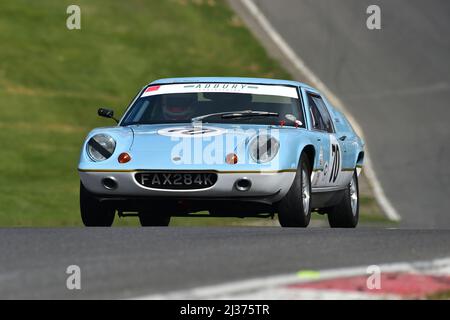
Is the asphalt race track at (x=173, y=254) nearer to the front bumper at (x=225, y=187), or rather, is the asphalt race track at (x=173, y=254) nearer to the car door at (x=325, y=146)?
the front bumper at (x=225, y=187)

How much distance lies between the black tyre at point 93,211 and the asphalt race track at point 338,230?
0.67 meters

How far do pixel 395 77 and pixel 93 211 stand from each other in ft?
71.3

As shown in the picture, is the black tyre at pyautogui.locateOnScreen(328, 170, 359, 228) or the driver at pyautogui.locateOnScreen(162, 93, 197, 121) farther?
the black tyre at pyautogui.locateOnScreen(328, 170, 359, 228)

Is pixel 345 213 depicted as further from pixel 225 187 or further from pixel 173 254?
pixel 173 254

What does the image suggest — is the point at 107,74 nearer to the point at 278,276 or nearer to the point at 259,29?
the point at 259,29

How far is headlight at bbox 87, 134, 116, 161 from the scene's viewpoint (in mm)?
12039

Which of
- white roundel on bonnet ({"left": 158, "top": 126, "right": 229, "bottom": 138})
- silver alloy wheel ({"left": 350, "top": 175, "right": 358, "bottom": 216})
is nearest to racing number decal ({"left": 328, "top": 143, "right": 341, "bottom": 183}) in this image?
silver alloy wheel ({"left": 350, "top": 175, "right": 358, "bottom": 216})

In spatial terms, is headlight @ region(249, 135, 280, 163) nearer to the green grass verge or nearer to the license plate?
the license plate

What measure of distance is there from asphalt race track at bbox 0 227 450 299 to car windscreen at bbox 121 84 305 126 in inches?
69.2

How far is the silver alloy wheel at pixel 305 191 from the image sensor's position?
1216 cm

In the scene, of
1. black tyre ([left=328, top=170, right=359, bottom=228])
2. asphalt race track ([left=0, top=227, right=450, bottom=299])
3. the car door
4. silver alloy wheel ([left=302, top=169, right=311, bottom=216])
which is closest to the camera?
asphalt race track ([left=0, top=227, right=450, bottom=299])

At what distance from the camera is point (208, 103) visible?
13227mm

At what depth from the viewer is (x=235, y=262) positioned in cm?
842
